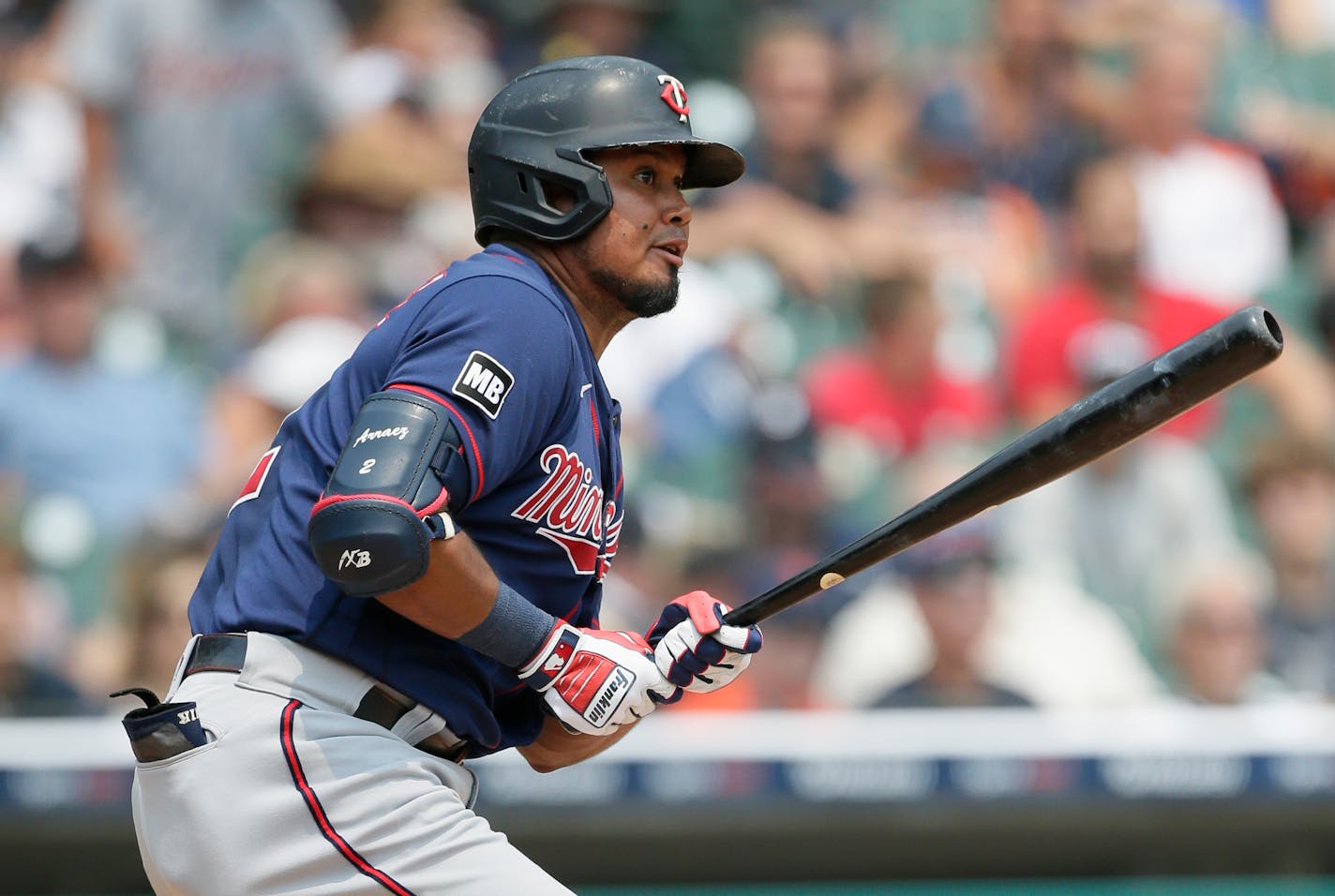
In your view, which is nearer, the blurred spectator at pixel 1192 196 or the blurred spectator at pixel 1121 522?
the blurred spectator at pixel 1121 522

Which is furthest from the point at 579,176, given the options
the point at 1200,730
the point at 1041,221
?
the point at 1041,221

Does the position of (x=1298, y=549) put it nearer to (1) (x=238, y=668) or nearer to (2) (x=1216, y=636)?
(2) (x=1216, y=636)

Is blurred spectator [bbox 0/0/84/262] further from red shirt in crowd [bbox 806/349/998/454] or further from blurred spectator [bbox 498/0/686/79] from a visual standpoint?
red shirt in crowd [bbox 806/349/998/454]

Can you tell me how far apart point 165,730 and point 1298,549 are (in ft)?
15.7

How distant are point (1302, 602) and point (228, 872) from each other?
182 inches

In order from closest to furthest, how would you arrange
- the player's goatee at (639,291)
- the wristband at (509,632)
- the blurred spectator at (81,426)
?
the wristband at (509,632) < the player's goatee at (639,291) < the blurred spectator at (81,426)

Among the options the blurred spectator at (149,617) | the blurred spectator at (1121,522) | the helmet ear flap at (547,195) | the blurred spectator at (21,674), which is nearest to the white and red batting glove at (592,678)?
the helmet ear flap at (547,195)

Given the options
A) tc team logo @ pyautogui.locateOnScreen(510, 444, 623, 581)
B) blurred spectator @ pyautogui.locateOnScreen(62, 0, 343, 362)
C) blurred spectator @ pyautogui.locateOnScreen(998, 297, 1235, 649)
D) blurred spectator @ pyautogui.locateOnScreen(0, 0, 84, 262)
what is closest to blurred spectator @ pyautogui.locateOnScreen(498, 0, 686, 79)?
blurred spectator @ pyautogui.locateOnScreen(62, 0, 343, 362)

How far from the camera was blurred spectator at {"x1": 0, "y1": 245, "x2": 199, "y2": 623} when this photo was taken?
6191 mm

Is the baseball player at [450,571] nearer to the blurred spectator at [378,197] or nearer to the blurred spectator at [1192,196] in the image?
the blurred spectator at [378,197]

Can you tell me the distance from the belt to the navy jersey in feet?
0.09

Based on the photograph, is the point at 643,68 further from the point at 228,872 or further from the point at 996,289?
the point at 996,289

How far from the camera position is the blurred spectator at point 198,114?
719cm

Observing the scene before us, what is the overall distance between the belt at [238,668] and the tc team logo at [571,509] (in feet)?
1.12
